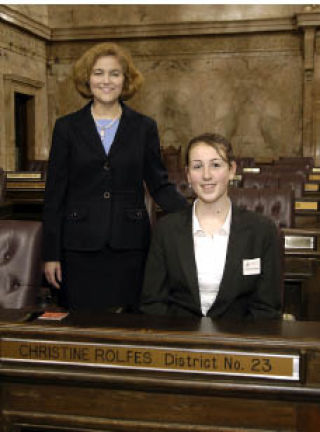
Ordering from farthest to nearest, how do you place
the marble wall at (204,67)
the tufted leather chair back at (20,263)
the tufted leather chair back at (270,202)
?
1. the marble wall at (204,67)
2. the tufted leather chair back at (270,202)
3. the tufted leather chair back at (20,263)

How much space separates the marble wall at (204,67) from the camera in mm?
12250

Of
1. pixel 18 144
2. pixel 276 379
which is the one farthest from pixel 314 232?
pixel 18 144

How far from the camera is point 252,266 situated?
6.05ft

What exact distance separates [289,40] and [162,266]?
447 inches

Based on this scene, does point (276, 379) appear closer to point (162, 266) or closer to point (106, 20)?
point (162, 266)

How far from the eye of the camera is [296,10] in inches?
478

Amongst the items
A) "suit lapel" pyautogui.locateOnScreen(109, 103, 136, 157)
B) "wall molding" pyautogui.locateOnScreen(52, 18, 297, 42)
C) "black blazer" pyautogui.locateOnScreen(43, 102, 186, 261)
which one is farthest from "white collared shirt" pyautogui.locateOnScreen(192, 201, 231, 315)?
"wall molding" pyautogui.locateOnScreen(52, 18, 297, 42)

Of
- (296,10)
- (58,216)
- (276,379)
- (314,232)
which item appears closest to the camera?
(276,379)

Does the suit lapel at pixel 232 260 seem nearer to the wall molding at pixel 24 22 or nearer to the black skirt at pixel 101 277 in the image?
the black skirt at pixel 101 277

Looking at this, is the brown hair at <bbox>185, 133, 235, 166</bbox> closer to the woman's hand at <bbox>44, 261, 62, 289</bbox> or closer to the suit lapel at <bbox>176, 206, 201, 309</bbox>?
the suit lapel at <bbox>176, 206, 201, 309</bbox>

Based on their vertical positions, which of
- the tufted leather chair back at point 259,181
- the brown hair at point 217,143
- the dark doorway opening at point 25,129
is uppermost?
the dark doorway opening at point 25,129

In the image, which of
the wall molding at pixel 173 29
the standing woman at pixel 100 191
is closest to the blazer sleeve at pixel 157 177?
the standing woman at pixel 100 191

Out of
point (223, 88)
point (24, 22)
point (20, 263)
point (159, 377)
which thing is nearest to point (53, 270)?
point (20, 263)

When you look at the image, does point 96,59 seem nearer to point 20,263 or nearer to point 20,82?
point 20,263
